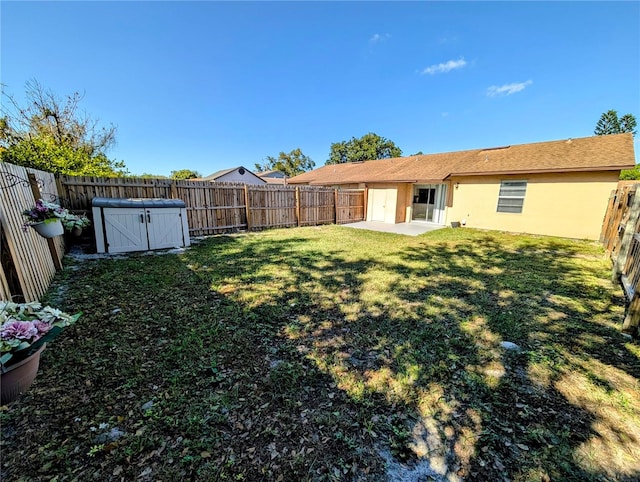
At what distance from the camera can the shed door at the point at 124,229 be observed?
6.39 metres

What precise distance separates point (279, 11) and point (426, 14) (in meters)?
5.45

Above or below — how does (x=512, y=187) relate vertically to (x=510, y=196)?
above

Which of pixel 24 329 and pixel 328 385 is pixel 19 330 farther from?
pixel 328 385

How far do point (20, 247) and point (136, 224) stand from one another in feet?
10.9

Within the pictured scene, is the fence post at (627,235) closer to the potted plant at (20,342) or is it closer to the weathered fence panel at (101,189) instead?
the potted plant at (20,342)

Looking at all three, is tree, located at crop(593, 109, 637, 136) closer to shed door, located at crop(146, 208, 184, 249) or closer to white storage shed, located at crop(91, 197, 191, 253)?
shed door, located at crop(146, 208, 184, 249)

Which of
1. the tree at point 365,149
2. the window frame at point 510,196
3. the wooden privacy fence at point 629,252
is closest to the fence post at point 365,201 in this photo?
the window frame at point 510,196

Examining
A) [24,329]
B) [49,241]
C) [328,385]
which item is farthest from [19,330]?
[49,241]

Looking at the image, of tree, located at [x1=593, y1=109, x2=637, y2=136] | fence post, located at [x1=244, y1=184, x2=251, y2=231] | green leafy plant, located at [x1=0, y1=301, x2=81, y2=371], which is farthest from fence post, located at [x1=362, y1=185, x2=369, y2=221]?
tree, located at [x1=593, y1=109, x2=637, y2=136]

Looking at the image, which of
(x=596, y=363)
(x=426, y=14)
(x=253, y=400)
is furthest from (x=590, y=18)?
(x=253, y=400)

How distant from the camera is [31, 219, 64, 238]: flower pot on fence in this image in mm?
3506

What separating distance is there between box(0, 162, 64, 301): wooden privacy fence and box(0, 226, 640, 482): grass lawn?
1.31 feet

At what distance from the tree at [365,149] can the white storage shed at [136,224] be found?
32.1 m

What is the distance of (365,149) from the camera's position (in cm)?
3559
